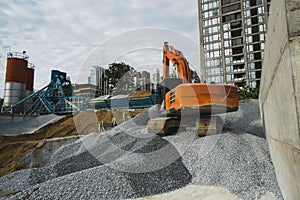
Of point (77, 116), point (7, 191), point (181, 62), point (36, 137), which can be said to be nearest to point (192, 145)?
point (181, 62)

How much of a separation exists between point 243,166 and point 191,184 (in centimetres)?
94

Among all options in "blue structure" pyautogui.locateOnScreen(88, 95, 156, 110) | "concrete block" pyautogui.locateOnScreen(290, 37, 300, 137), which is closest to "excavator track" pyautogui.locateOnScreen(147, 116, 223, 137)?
"concrete block" pyautogui.locateOnScreen(290, 37, 300, 137)

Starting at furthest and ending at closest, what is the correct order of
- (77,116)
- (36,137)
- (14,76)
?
(14,76) < (77,116) < (36,137)

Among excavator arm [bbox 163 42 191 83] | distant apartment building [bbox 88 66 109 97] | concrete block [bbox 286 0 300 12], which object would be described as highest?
distant apartment building [bbox 88 66 109 97]

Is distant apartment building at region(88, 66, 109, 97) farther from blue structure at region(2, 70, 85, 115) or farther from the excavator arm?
the excavator arm

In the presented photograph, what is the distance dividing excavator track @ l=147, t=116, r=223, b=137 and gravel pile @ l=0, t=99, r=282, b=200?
11.2 inches

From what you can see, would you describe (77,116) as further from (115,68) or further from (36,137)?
(115,68)

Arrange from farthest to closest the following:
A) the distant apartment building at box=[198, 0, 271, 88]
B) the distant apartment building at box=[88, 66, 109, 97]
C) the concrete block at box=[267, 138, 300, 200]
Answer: the distant apartment building at box=[198, 0, 271, 88] < the distant apartment building at box=[88, 66, 109, 97] < the concrete block at box=[267, 138, 300, 200]

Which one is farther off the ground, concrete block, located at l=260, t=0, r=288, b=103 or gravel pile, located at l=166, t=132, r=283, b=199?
concrete block, located at l=260, t=0, r=288, b=103

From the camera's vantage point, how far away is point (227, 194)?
295 centimetres

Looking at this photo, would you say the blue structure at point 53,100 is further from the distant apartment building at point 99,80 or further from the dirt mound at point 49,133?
the dirt mound at point 49,133

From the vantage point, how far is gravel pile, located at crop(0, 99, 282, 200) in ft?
10.3

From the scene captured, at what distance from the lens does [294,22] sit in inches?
48.3

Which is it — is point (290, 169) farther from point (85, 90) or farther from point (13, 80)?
point (13, 80)
